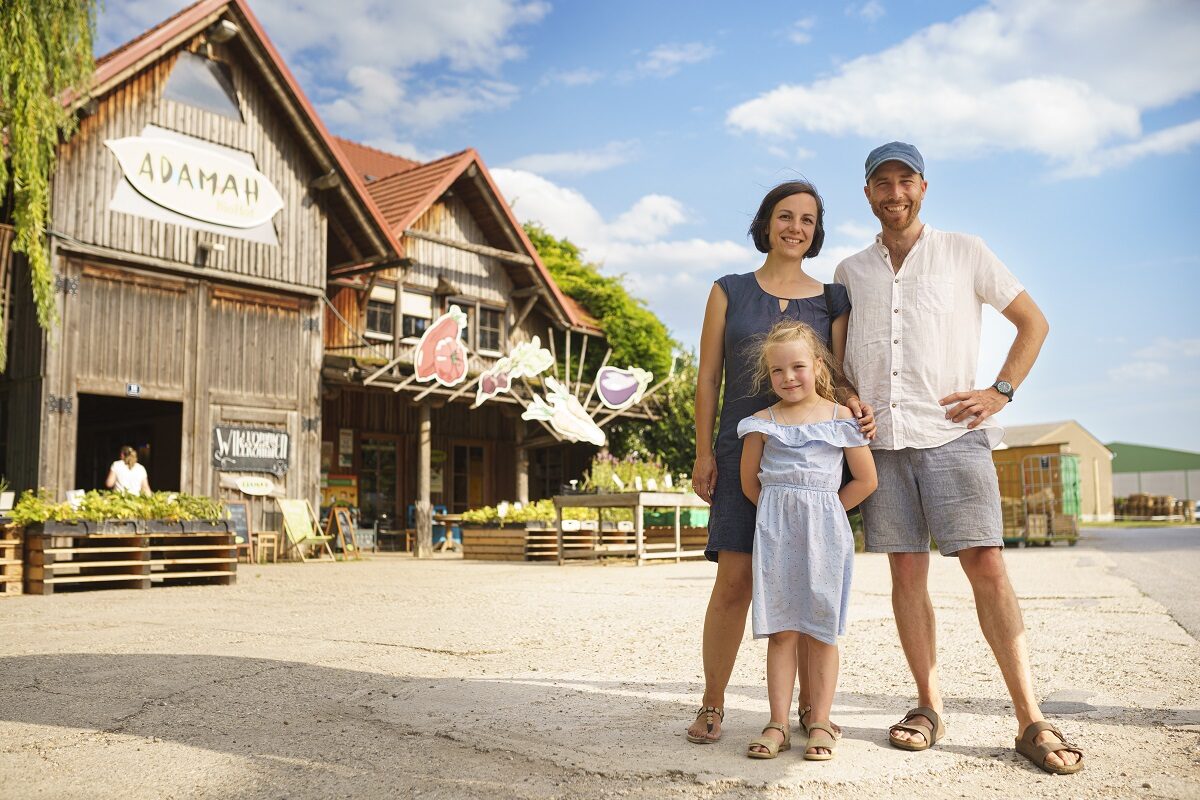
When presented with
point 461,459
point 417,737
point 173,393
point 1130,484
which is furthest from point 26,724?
point 1130,484

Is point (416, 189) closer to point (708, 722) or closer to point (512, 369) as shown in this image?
point (512, 369)

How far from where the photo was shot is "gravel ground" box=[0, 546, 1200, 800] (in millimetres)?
2822

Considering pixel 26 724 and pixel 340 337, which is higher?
pixel 340 337

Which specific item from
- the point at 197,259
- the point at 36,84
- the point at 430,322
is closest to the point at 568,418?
the point at 430,322

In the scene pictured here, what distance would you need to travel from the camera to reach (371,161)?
24.3 meters

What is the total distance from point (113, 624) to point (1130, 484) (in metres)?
62.8

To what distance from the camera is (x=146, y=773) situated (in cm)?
292

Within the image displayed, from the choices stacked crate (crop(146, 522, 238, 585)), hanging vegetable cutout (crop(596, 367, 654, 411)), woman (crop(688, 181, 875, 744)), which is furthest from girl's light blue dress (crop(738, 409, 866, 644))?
hanging vegetable cutout (crop(596, 367, 654, 411))

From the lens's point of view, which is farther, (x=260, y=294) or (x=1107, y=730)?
(x=260, y=294)

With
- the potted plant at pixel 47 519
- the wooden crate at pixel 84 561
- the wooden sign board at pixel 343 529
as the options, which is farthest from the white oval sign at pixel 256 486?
the potted plant at pixel 47 519

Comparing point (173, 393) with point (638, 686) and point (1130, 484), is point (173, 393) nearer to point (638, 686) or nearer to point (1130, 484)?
point (638, 686)

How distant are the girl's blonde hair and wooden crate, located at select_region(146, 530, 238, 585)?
840 cm

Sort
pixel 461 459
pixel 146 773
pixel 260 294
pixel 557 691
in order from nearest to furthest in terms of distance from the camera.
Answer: pixel 146 773 < pixel 557 691 < pixel 260 294 < pixel 461 459

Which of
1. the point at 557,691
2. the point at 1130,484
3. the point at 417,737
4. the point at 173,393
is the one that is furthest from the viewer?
the point at 1130,484
